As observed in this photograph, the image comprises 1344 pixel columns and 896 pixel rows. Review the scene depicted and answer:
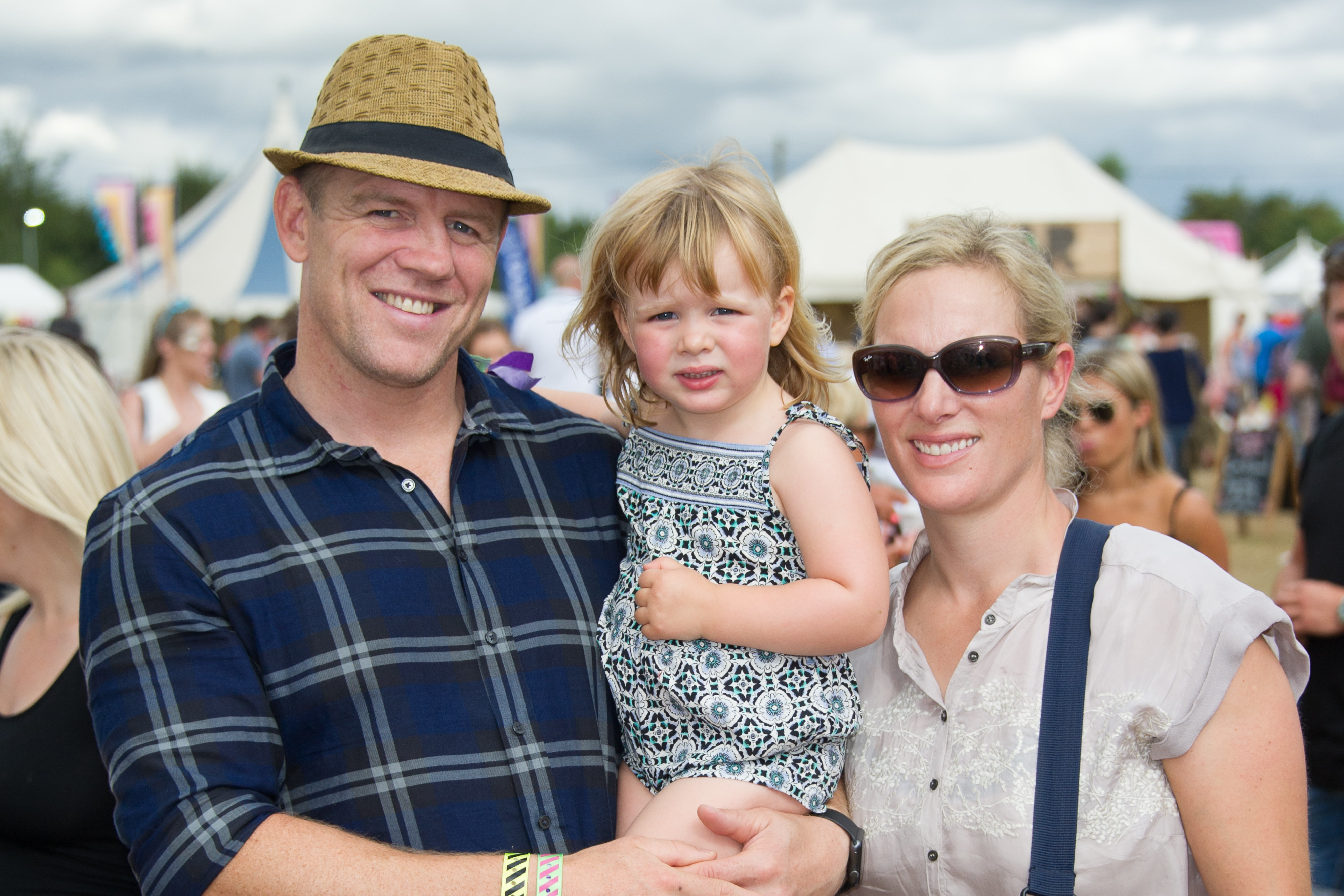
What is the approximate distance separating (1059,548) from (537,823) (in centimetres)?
125

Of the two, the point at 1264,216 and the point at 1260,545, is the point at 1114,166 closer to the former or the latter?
the point at 1264,216

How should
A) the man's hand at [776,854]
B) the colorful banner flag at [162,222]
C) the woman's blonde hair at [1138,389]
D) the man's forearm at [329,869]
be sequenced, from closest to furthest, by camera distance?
the man's forearm at [329,869] → the man's hand at [776,854] → the woman's blonde hair at [1138,389] → the colorful banner flag at [162,222]

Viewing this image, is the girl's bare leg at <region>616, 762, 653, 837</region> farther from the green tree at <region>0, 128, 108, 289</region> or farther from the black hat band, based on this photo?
the green tree at <region>0, 128, 108, 289</region>

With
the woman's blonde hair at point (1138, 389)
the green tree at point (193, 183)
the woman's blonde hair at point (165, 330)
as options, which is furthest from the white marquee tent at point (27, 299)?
the green tree at point (193, 183)

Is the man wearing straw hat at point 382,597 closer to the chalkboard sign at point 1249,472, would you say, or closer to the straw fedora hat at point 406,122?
the straw fedora hat at point 406,122

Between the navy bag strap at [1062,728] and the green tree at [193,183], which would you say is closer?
the navy bag strap at [1062,728]

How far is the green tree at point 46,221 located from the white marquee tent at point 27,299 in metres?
0.75

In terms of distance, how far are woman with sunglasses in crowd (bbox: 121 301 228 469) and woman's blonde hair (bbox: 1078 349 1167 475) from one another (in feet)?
19.7

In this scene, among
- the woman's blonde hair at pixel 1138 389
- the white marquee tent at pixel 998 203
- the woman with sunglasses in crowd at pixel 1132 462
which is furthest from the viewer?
the white marquee tent at pixel 998 203

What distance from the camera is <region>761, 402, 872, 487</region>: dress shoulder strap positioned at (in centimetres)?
240

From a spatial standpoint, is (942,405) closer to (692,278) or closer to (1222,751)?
(692,278)

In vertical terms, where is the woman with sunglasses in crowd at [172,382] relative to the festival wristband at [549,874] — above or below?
above

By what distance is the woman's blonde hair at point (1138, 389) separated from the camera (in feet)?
16.3

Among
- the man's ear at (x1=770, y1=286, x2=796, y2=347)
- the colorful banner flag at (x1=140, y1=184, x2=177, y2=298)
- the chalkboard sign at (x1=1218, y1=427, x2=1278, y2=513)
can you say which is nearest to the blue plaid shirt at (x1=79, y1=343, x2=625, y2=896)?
the man's ear at (x1=770, y1=286, x2=796, y2=347)
